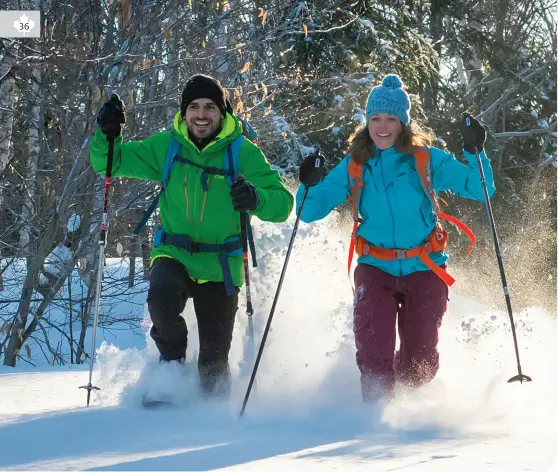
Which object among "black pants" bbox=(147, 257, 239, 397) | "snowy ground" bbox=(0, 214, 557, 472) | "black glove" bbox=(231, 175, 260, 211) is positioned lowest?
"snowy ground" bbox=(0, 214, 557, 472)

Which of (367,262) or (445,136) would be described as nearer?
(367,262)

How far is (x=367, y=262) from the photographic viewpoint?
4719 mm

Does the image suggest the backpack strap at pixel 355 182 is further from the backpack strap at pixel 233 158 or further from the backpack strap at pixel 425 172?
the backpack strap at pixel 233 158

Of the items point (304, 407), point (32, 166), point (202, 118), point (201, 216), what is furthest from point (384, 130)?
point (32, 166)

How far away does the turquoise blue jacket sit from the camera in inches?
181

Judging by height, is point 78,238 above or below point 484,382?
above

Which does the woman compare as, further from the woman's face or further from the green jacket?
the green jacket

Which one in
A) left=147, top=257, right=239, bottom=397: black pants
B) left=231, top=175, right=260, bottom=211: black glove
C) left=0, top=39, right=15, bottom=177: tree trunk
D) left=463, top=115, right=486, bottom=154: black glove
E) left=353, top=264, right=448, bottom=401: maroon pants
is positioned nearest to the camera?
left=231, top=175, right=260, bottom=211: black glove

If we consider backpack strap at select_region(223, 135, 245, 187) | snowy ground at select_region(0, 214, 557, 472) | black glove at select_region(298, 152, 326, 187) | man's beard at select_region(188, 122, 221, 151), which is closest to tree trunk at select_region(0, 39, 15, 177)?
snowy ground at select_region(0, 214, 557, 472)

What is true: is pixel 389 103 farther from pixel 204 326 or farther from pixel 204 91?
pixel 204 326

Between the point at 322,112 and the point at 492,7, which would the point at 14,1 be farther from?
the point at 492,7

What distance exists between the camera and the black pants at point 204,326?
466cm

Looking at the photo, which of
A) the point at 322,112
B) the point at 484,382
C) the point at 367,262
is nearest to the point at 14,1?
the point at 367,262

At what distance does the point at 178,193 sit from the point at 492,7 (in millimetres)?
19828
